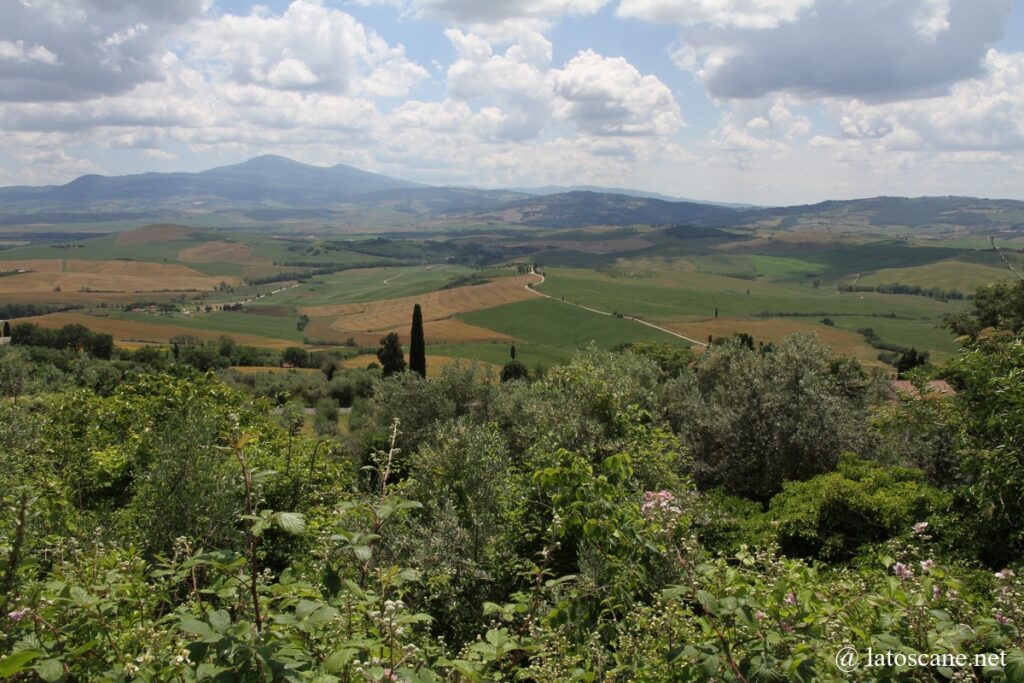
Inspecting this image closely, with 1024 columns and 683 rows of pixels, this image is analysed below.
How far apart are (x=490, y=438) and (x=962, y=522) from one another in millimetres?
11098

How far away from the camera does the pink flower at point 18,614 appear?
348 centimetres

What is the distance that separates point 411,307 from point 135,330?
2164 inches

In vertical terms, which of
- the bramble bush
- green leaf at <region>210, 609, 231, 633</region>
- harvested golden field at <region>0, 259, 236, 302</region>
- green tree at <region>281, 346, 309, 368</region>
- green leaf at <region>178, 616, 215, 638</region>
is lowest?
green tree at <region>281, 346, 309, 368</region>

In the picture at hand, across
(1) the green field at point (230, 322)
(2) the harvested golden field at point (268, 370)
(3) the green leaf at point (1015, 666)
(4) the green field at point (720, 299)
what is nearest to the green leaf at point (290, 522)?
(3) the green leaf at point (1015, 666)

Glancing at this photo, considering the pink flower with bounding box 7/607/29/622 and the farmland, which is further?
the farmland

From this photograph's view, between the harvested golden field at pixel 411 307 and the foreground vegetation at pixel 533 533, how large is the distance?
94.1 m

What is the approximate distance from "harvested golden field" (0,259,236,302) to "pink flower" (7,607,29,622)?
17121cm

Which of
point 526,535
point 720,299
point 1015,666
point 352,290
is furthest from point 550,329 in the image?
point 1015,666

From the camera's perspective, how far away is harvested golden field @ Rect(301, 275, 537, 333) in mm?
125669

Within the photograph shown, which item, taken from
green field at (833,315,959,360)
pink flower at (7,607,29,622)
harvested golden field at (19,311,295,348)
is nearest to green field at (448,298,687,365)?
harvested golden field at (19,311,295,348)

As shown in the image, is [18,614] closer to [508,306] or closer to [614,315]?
[614,315]

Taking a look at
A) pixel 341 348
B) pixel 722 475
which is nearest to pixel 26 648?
pixel 722 475

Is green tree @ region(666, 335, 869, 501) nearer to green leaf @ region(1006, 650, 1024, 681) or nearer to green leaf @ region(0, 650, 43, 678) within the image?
green leaf @ region(1006, 650, 1024, 681)

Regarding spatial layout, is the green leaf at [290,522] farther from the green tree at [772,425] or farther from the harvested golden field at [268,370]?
the harvested golden field at [268,370]
